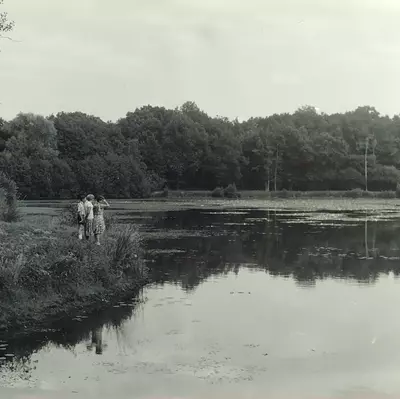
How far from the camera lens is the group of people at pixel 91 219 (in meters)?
22.6

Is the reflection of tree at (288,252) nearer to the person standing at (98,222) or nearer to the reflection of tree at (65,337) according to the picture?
the person standing at (98,222)

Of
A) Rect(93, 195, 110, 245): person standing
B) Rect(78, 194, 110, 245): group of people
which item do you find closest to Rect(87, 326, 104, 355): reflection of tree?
Rect(93, 195, 110, 245): person standing

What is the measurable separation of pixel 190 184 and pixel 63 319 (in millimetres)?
106630

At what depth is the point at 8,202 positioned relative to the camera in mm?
34406

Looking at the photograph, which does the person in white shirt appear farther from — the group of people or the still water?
the still water

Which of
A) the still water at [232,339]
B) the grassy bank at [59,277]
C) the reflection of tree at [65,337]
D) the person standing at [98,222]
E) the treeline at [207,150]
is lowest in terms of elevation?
the still water at [232,339]

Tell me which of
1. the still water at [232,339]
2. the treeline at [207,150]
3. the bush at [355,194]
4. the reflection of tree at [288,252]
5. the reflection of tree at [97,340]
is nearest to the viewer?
the still water at [232,339]

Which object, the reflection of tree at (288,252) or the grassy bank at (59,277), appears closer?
the grassy bank at (59,277)

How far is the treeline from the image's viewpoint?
339 feet

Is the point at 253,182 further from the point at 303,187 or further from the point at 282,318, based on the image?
the point at 282,318

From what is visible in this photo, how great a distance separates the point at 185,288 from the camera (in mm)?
20844

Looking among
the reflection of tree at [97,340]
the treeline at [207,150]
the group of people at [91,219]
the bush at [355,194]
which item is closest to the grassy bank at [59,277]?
the reflection of tree at [97,340]

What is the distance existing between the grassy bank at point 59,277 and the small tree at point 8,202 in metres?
8.47

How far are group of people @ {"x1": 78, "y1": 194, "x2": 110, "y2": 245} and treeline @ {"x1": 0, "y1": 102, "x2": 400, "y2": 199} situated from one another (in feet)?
249
